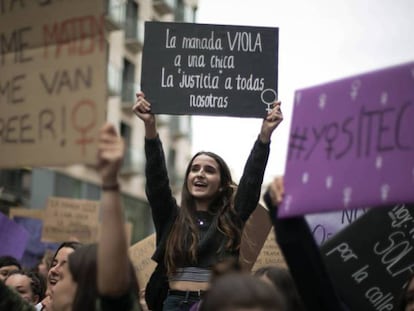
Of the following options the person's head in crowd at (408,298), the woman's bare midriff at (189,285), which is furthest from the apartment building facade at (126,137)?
the person's head in crowd at (408,298)

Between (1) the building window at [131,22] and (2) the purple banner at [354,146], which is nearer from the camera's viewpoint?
(2) the purple banner at [354,146]

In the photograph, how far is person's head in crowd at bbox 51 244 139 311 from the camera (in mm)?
2877

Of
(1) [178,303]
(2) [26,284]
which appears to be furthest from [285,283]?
(2) [26,284]

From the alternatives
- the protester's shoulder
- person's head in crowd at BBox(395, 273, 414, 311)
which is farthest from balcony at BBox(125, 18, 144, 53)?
the protester's shoulder

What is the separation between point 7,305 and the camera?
11.3ft

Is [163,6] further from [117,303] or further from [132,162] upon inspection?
[117,303]

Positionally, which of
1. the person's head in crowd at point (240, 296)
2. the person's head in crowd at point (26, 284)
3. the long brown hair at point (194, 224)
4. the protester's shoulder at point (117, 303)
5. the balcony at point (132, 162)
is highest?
the balcony at point (132, 162)

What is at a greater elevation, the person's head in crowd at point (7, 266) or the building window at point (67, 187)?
the building window at point (67, 187)

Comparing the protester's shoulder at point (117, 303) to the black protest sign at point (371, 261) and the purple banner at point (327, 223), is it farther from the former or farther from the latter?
the purple banner at point (327, 223)

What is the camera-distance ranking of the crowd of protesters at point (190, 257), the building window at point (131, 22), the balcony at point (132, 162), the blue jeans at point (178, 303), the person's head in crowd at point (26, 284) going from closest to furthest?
1. the crowd of protesters at point (190, 257)
2. the blue jeans at point (178, 303)
3. the person's head in crowd at point (26, 284)
4. the building window at point (131, 22)
5. the balcony at point (132, 162)

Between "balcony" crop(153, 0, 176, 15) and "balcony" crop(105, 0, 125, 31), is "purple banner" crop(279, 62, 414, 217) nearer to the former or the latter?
"balcony" crop(105, 0, 125, 31)

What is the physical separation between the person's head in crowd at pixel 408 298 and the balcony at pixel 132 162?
28605 mm

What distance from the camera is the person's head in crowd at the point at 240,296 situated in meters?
2.46

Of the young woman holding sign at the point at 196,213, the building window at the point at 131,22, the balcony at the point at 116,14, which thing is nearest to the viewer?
the young woman holding sign at the point at 196,213
